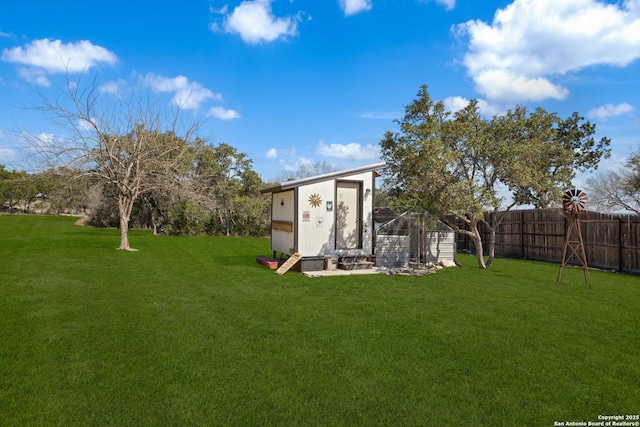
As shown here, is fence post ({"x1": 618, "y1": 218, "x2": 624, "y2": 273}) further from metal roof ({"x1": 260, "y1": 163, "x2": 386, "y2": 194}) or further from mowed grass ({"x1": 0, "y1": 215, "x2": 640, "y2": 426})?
metal roof ({"x1": 260, "y1": 163, "x2": 386, "y2": 194})

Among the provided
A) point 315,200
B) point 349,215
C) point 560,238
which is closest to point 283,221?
point 315,200

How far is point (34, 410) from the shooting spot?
3012 millimetres

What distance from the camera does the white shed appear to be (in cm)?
1071

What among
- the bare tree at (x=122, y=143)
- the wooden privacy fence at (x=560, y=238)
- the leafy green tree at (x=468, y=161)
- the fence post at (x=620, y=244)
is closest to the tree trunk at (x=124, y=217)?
the bare tree at (x=122, y=143)

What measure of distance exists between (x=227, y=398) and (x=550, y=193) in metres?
10.6

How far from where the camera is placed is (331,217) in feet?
36.1

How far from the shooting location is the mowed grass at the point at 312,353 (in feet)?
10.1

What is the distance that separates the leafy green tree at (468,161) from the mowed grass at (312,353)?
9.75 ft

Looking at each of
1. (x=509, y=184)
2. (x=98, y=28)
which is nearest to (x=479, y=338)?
(x=509, y=184)

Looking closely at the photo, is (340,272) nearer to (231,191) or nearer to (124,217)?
(124,217)

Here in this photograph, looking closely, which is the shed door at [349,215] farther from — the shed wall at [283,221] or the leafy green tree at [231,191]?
the leafy green tree at [231,191]

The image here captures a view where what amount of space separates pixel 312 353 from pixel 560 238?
12.3 m

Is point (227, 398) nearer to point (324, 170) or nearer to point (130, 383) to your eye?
point (130, 383)

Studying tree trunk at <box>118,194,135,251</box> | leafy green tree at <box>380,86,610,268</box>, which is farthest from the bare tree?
leafy green tree at <box>380,86,610,268</box>
